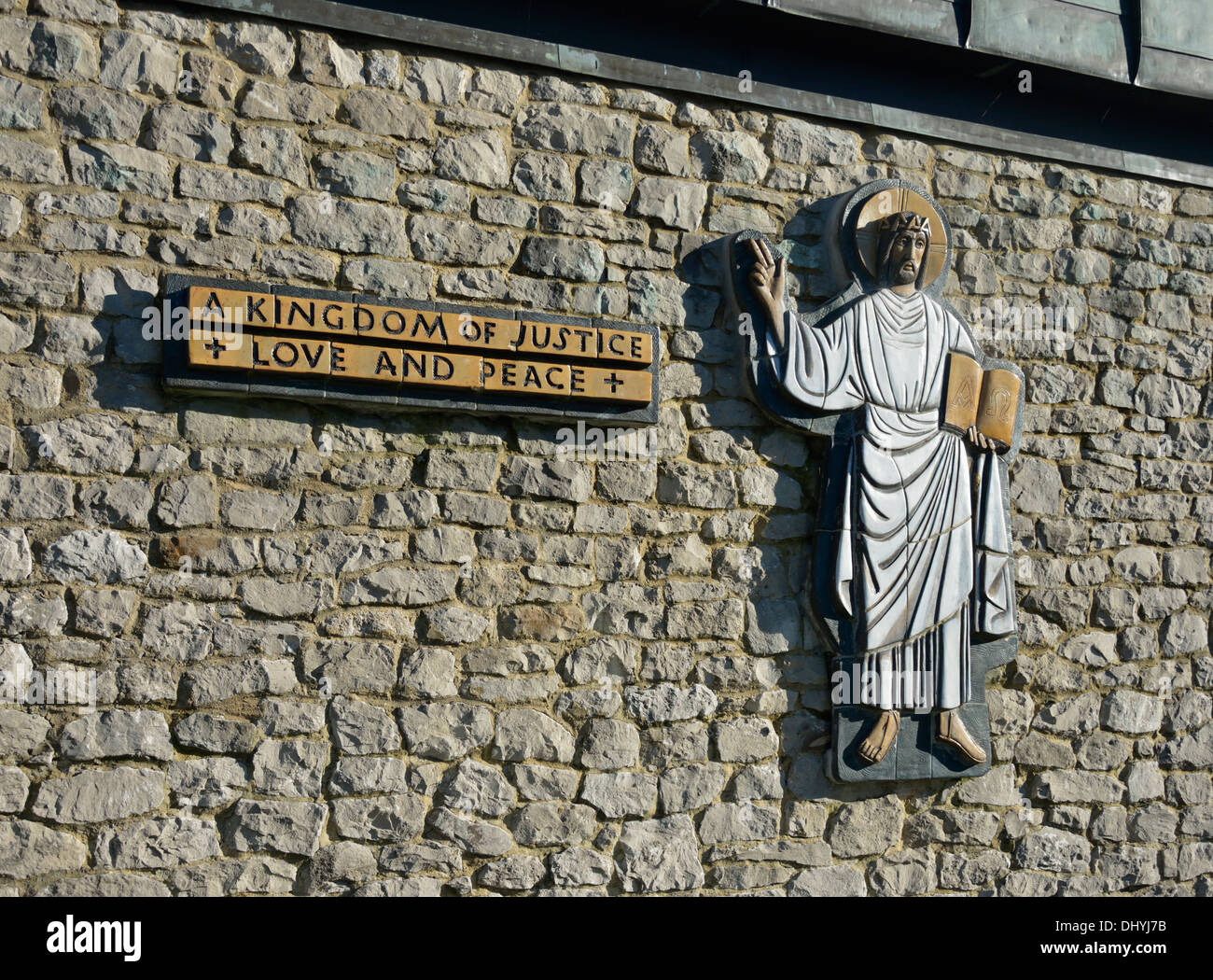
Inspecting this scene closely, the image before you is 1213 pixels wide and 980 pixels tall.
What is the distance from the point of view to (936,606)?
5.04 m

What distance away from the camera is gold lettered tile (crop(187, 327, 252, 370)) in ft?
13.7

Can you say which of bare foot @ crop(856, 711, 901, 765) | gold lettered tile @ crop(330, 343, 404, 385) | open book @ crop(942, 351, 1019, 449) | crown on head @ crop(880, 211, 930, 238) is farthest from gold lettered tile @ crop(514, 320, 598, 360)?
bare foot @ crop(856, 711, 901, 765)

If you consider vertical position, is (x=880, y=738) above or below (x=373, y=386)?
below

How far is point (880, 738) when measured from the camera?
491 cm

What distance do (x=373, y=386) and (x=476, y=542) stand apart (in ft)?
2.18

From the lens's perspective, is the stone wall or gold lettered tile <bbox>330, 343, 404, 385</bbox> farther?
gold lettered tile <bbox>330, 343, 404, 385</bbox>

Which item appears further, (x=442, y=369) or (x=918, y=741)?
(x=918, y=741)

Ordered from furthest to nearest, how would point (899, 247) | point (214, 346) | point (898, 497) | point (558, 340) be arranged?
point (899, 247), point (898, 497), point (558, 340), point (214, 346)

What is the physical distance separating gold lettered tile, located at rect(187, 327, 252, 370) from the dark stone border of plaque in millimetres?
35

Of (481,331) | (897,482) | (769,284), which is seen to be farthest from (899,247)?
(481,331)

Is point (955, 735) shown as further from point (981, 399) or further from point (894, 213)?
point (894, 213)

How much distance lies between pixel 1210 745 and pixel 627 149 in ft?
11.9

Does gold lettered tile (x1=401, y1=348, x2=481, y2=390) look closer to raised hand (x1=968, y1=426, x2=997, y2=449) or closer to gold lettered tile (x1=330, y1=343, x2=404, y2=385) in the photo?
gold lettered tile (x1=330, y1=343, x2=404, y2=385)

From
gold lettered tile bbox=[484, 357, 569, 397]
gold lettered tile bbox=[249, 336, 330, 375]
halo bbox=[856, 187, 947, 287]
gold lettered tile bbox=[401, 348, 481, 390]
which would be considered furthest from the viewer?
halo bbox=[856, 187, 947, 287]
